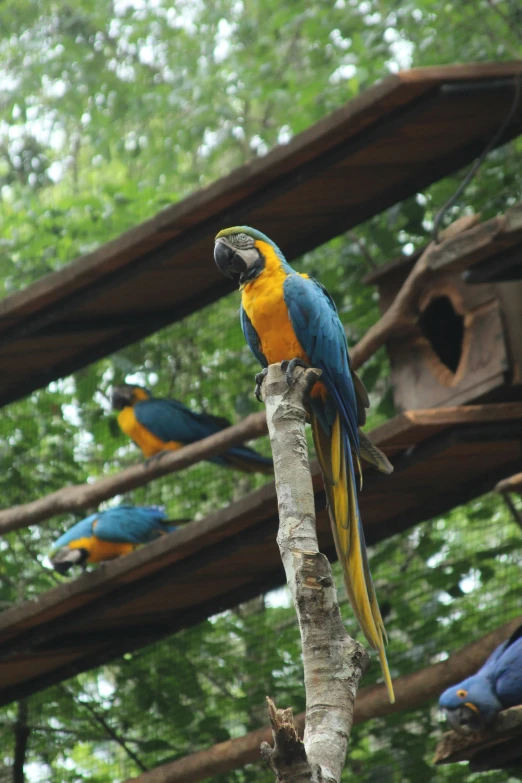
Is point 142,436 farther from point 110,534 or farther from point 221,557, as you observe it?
point 221,557

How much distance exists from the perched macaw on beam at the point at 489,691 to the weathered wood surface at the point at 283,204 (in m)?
1.74

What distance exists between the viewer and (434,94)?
146 inches

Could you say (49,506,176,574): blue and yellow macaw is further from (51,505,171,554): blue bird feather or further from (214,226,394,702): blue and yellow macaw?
(214,226,394,702): blue and yellow macaw

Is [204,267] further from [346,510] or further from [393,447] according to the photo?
[346,510]

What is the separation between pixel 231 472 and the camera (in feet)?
18.6

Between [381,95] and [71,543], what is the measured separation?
2467 mm

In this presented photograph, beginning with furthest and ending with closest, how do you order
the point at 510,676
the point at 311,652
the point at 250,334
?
the point at 510,676
the point at 250,334
the point at 311,652

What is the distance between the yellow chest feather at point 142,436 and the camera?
5.22m

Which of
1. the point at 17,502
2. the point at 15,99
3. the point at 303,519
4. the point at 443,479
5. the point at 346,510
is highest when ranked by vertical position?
the point at 15,99

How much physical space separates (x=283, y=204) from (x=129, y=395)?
5.34ft

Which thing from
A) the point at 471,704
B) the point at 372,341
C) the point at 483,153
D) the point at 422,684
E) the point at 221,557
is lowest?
the point at 471,704

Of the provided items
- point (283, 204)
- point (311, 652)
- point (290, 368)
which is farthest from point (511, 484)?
point (283, 204)

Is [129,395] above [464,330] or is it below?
above

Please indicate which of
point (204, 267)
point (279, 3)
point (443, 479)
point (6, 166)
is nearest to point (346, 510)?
point (443, 479)
